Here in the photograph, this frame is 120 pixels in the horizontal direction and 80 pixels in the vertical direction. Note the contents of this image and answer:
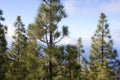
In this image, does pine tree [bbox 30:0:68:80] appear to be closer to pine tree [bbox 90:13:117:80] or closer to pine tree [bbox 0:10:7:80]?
pine tree [bbox 0:10:7:80]

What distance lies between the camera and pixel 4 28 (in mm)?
37688

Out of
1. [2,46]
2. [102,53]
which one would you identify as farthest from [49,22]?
[102,53]

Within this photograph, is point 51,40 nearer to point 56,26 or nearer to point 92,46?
point 56,26

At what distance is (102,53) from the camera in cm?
5203

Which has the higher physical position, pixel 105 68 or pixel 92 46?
pixel 92 46

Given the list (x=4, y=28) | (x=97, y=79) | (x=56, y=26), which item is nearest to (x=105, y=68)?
(x=97, y=79)

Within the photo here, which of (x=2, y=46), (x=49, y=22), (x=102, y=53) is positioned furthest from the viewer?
(x=102, y=53)

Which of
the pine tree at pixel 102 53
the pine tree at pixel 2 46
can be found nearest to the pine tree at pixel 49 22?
the pine tree at pixel 2 46

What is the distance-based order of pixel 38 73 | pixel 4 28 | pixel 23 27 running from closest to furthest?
pixel 38 73 < pixel 4 28 < pixel 23 27

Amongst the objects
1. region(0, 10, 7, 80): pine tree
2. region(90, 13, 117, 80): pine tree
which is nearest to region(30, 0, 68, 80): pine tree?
region(0, 10, 7, 80): pine tree

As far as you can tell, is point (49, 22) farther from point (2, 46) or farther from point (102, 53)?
point (102, 53)

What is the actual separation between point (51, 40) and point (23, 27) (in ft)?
73.4

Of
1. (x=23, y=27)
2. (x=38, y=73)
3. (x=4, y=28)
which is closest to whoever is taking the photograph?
(x=38, y=73)

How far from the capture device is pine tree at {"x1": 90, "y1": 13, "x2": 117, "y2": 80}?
51.0m
